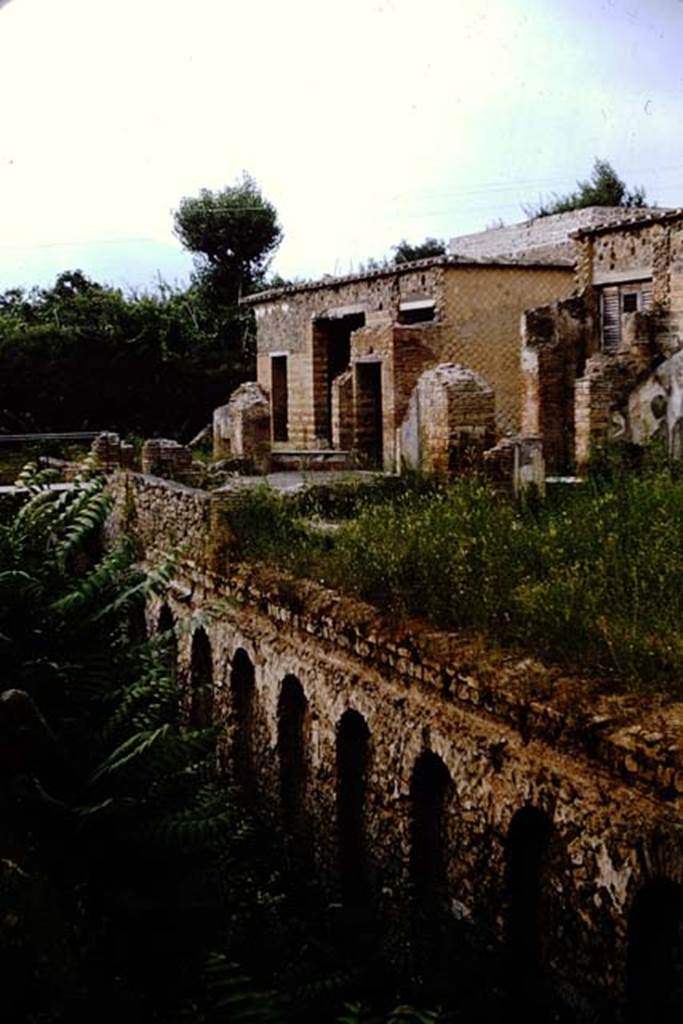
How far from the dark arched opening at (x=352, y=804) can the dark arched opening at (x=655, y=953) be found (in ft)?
9.19

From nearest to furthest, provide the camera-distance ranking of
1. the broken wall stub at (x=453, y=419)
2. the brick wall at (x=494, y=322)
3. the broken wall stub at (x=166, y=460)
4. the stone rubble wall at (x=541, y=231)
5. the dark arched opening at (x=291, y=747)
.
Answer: the dark arched opening at (x=291, y=747) → the broken wall stub at (x=453, y=419) → the broken wall stub at (x=166, y=460) → the brick wall at (x=494, y=322) → the stone rubble wall at (x=541, y=231)

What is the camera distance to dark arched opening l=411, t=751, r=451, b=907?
7434 millimetres

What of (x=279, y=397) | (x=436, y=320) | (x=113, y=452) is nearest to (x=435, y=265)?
(x=436, y=320)

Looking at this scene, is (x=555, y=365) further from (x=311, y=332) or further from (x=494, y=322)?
(x=311, y=332)

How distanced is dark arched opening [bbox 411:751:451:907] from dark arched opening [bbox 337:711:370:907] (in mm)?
696

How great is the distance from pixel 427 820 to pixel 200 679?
4.21m

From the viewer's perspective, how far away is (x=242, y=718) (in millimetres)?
10680

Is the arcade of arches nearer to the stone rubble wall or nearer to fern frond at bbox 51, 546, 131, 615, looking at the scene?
fern frond at bbox 51, 546, 131, 615

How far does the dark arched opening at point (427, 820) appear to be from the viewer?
7434 millimetres

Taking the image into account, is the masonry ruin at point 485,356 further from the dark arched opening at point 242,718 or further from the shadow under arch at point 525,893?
the shadow under arch at point 525,893

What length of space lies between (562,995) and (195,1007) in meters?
1.99

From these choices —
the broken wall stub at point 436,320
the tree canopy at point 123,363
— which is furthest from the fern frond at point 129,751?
the tree canopy at point 123,363

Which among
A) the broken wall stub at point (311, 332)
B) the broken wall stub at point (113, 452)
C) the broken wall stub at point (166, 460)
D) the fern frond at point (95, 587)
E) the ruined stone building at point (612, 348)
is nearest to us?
the fern frond at point (95, 587)

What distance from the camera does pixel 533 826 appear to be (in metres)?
6.54
